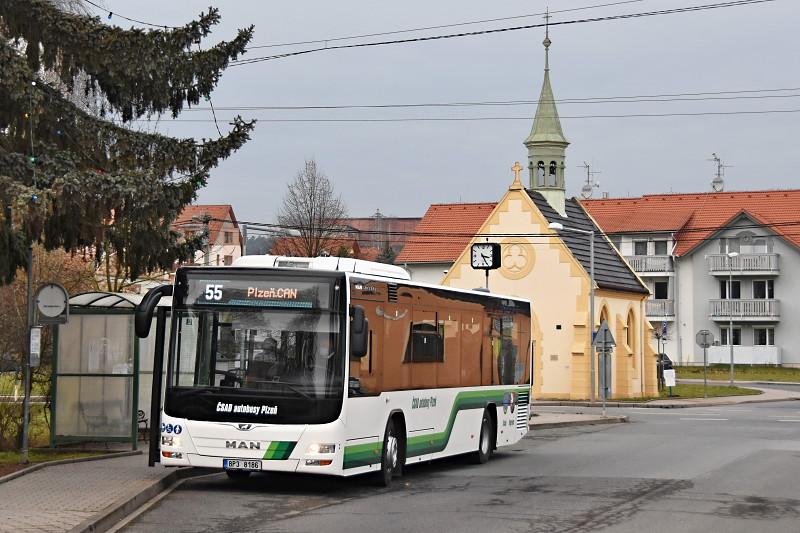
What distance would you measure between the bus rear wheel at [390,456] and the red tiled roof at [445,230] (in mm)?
68703

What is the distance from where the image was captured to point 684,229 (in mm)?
88312

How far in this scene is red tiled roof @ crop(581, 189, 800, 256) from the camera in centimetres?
8600

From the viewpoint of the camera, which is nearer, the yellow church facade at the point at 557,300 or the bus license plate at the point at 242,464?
the bus license plate at the point at 242,464

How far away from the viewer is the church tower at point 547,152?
202ft

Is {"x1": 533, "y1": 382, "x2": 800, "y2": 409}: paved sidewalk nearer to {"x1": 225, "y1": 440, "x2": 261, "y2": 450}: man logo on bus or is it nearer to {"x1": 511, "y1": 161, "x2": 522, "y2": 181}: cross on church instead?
{"x1": 511, "y1": 161, "x2": 522, "y2": 181}: cross on church

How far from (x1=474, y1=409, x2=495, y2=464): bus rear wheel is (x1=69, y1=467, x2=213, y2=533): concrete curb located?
5.34 m

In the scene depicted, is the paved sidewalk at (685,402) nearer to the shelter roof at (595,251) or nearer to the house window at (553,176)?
the shelter roof at (595,251)

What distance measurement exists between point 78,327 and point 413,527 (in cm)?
941

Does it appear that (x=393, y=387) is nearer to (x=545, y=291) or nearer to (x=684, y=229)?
(x=545, y=291)

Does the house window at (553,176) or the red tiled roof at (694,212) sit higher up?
the red tiled roof at (694,212)

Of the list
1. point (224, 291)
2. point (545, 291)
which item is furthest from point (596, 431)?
point (545, 291)

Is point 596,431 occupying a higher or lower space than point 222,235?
lower

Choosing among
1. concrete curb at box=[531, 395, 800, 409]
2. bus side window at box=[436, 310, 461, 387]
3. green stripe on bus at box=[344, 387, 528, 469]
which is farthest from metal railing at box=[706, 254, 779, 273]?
bus side window at box=[436, 310, 461, 387]

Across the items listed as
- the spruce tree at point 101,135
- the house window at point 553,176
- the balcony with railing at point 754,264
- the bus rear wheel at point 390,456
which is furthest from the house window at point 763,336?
the bus rear wheel at point 390,456
